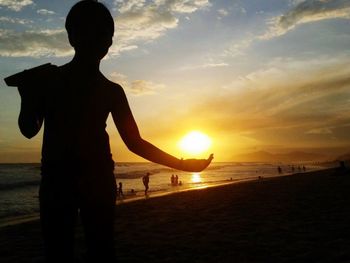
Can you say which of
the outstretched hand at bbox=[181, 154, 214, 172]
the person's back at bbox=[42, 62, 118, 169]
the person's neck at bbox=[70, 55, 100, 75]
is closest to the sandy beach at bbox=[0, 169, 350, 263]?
the outstretched hand at bbox=[181, 154, 214, 172]

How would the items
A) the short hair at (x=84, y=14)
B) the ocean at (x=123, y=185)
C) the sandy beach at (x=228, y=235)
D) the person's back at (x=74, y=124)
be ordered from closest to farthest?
the person's back at (x=74, y=124), the short hair at (x=84, y=14), the sandy beach at (x=228, y=235), the ocean at (x=123, y=185)

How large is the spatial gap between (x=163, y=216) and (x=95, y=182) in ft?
55.1

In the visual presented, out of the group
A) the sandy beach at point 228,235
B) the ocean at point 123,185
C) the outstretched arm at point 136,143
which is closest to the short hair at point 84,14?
the outstretched arm at point 136,143

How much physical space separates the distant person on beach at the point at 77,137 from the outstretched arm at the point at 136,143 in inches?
3.8

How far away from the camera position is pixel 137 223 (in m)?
16.9

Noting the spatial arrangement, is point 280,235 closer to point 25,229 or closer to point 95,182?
A: point 95,182

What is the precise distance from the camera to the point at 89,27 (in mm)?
2240

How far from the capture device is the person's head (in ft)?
7.34

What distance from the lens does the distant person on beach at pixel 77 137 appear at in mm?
2033

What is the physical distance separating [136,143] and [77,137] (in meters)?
0.47

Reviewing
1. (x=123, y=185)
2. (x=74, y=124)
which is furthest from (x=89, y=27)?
(x=123, y=185)

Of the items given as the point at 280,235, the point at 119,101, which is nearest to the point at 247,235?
the point at 280,235

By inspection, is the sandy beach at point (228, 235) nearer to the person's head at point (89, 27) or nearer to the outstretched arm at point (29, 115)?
the person's head at point (89, 27)

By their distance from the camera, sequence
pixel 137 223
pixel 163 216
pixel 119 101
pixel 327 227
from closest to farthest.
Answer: pixel 119 101 → pixel 327 227 → pixel 137 223 → pixel 163 216
